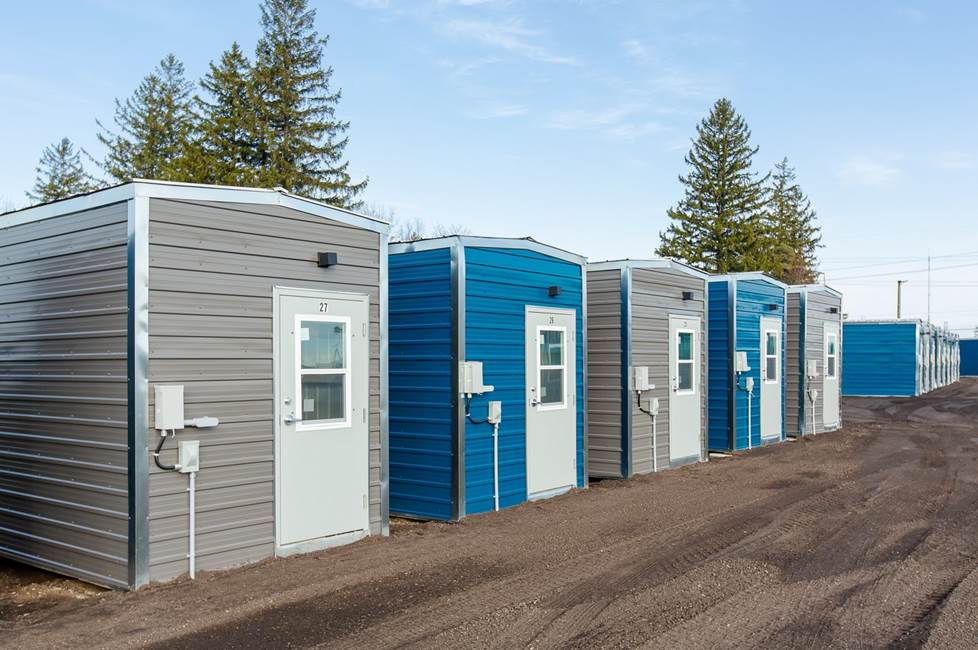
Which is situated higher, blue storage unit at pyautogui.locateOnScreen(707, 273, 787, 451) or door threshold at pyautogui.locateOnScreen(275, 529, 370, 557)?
blue storage unit at pyautogui.locateOnScreen(707, 273, 787, 451)

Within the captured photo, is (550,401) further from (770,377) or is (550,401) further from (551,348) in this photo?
(770,377)

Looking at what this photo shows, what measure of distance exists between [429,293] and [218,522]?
3288 mm

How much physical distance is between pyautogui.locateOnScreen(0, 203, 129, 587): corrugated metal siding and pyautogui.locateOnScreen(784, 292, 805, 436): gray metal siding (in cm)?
1403

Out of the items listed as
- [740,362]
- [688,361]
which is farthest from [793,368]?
[688,361]

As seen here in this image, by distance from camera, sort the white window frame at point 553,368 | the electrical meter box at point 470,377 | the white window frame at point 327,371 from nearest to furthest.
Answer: the white window frame at point 327,371, the electrical meter box at point 470,377, the white window frame at point 553,368

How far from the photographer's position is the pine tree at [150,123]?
1307 inches

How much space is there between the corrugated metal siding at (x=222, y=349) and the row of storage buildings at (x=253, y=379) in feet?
0.05

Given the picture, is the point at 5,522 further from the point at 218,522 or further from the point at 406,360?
the point at 406,360

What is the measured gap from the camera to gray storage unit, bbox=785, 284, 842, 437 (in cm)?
1703

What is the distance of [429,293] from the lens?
341 inches

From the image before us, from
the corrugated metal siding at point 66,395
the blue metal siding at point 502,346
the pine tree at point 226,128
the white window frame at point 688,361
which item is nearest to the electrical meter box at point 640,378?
the white window frame at point 688,361

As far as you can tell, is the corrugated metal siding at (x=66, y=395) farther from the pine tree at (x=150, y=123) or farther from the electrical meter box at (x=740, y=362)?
the pine tree at (x=150, y=123)

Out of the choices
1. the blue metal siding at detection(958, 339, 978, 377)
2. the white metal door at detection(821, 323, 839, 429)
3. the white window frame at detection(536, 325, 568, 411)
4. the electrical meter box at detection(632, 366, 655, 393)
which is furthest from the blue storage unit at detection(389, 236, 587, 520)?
the blue metal siding at detection(958, 339, 978, 377)

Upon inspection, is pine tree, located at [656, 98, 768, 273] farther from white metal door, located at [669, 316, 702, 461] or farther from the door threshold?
the door threshold
